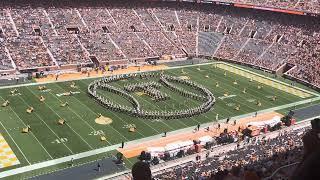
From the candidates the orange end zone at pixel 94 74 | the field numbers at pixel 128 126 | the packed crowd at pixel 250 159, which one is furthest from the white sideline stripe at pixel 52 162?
the orange end zone at pixel 94 74

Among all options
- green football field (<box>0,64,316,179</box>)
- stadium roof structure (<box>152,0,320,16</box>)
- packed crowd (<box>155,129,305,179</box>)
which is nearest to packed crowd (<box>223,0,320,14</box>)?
stadium roof structure (<box>152,0,320,16</box>)

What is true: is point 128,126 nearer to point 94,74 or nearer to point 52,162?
point 52,162

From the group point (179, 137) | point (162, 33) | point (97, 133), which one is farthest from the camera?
point (162, 33)

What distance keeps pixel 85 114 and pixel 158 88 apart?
38.5 ft

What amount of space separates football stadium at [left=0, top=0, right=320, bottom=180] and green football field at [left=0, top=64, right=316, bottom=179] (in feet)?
0.43

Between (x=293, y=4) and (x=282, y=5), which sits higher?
(x=293, y=4)

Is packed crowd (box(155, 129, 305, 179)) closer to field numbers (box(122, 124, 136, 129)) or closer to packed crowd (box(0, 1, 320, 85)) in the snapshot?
field numbers (box(122, 124, 136, 129))

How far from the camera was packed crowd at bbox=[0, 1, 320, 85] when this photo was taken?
5578 centimetres

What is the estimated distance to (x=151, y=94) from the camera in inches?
1710

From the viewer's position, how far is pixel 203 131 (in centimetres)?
3562

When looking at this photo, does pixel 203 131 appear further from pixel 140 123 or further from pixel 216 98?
pixel 216 98

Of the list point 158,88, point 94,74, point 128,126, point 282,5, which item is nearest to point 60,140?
point 128,126

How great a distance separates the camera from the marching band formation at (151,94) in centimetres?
3784

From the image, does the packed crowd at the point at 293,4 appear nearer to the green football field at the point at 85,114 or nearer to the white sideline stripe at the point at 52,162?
the green football field at the point at 85,114
